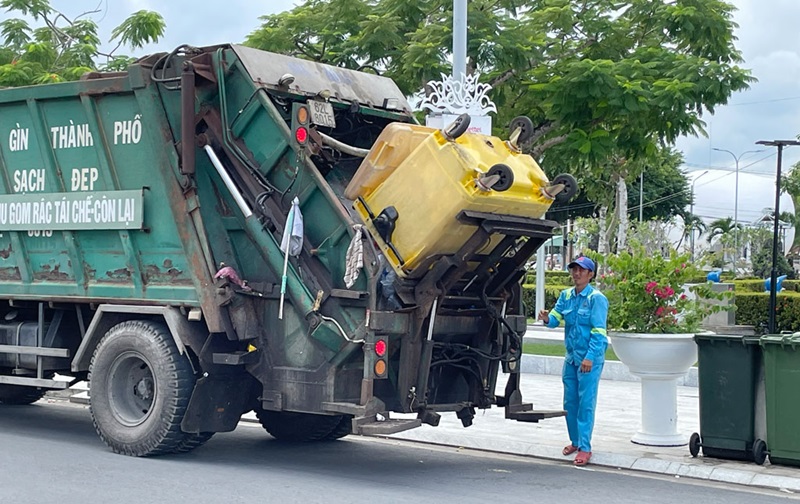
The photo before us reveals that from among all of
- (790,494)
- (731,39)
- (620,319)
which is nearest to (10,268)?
(620,319)

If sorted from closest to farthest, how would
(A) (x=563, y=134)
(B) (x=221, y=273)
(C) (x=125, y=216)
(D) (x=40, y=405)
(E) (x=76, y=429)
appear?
(B) (x=221, y=273) < (C) (x=125, y=216) < (E) (x=76, y=429) < (D) (x=40, y=405) < (A) (x=563, y=134)

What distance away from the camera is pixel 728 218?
92688 mm

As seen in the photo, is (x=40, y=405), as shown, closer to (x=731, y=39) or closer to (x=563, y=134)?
(x=563, y=134)

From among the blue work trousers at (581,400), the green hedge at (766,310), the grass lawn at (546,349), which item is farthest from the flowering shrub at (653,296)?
the green hedge at (766,310)

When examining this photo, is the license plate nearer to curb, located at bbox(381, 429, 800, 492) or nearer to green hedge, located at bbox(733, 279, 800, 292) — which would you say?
curb, located at bbox(381, 429, 800, 492)

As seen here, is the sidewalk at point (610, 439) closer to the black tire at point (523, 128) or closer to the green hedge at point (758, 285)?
the black tire at point (523, 128)

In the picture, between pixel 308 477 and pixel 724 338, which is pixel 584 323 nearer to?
pixel 724 338

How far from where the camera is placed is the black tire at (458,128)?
7.54 meters

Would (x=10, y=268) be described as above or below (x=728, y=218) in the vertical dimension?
below

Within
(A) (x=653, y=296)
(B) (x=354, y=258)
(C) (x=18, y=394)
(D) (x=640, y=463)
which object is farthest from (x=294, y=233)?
(C) (x=18, y=394)

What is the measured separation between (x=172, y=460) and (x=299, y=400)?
1.17 meters

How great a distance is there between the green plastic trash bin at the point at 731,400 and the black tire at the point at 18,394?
252 inches

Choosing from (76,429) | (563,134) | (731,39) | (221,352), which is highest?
(731,39)

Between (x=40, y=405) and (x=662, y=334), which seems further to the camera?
(x=40, y=405)
